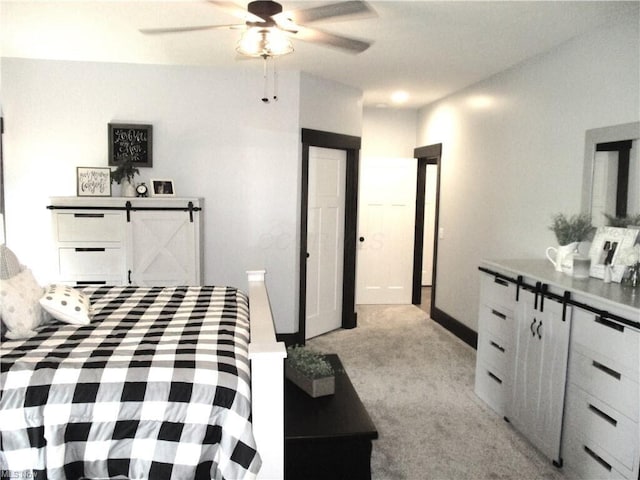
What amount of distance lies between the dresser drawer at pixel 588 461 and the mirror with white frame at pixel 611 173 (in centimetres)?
131

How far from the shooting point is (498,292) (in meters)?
3.25

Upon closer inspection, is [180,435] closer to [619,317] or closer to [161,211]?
[619,317]

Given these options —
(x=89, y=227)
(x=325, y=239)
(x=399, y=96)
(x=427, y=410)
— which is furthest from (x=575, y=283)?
(x=89, y=227)

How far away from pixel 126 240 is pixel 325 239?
6.44ft

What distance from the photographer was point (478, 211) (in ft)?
15.2

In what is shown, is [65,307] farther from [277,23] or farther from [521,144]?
[521,144]

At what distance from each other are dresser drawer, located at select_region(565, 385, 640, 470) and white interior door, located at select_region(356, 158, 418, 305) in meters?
3.81

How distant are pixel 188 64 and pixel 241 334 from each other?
302 centimetres

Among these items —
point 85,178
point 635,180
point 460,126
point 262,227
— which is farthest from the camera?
point 460,126

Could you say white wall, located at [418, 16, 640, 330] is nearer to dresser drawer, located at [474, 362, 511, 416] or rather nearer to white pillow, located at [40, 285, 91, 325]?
dresser drawer, located at [474, 362, 511, 416]

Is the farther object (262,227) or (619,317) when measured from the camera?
(262,227)

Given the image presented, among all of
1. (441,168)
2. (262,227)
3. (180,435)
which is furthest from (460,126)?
(180,435)

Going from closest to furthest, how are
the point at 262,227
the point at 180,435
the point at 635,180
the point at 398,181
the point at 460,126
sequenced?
the point at 180,435 < the point at 635,180 < the point at 262,227 < the point at 460,126 < the point at 398,181

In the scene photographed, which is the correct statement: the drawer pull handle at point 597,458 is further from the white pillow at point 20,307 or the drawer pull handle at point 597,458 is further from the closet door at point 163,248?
the closet door at point 163,248
